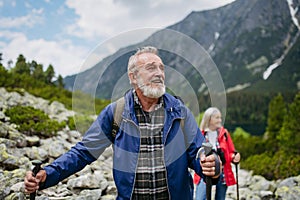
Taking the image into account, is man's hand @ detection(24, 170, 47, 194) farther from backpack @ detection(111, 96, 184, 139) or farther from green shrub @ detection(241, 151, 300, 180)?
green shrub @ detection(241, 151, 300, 180)

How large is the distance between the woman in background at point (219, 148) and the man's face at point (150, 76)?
101 inches

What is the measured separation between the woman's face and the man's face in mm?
2841

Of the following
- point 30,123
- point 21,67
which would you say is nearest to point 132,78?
point 30,123

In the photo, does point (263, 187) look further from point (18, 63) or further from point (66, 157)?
point (18, 63)

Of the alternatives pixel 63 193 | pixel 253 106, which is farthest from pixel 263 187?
pixel 253 106

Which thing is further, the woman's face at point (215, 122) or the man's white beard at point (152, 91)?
the woman's face at point (215, 122)

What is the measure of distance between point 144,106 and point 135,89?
0.61 feet

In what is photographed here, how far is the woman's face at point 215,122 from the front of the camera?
543cm

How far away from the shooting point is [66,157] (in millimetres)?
2730

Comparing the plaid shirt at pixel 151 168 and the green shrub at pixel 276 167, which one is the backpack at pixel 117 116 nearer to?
the plaid shirt at pixel 151 168

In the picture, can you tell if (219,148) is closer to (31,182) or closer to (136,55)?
(136,55)

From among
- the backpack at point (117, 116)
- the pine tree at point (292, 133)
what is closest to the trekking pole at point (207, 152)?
the backpack at point (117, 116)

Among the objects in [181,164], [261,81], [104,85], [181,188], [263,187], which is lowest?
[263,187]

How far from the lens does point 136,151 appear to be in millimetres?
2654
